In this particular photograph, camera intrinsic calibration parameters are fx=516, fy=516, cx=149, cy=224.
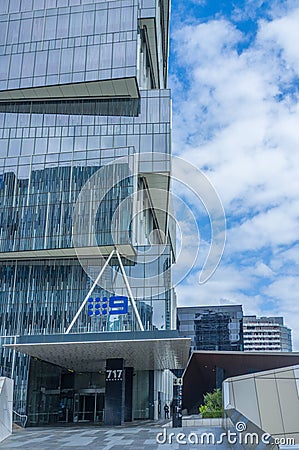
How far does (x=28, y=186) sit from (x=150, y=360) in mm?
15513

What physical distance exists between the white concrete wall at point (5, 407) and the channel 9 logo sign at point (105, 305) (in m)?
13.5

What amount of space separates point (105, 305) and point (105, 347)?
936cm

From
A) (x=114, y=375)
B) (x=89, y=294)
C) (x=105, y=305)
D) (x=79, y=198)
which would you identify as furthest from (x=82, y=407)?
(x=79, y=198)

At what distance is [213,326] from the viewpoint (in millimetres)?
94812

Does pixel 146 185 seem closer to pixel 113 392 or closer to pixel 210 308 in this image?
pixel 113 392

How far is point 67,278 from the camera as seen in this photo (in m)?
37.7

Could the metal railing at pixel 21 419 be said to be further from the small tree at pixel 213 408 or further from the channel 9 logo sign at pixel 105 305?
the small tree at pixel 213 408

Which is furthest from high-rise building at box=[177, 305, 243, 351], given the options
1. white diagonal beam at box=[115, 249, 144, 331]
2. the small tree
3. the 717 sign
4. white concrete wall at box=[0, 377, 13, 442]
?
white concrete wall at box=[0, 377, 13, 442]

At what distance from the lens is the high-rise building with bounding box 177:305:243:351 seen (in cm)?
9394

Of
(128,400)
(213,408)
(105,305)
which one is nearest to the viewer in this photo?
(213,408)

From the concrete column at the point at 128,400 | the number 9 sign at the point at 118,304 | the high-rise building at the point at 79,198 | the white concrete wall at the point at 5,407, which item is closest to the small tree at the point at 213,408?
the high-rise building at the point at 79,198

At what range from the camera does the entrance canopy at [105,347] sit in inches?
974

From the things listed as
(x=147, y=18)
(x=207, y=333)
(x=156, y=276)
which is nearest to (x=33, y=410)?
(x=156, y=276)

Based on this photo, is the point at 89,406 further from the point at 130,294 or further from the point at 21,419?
the point at 130,294
